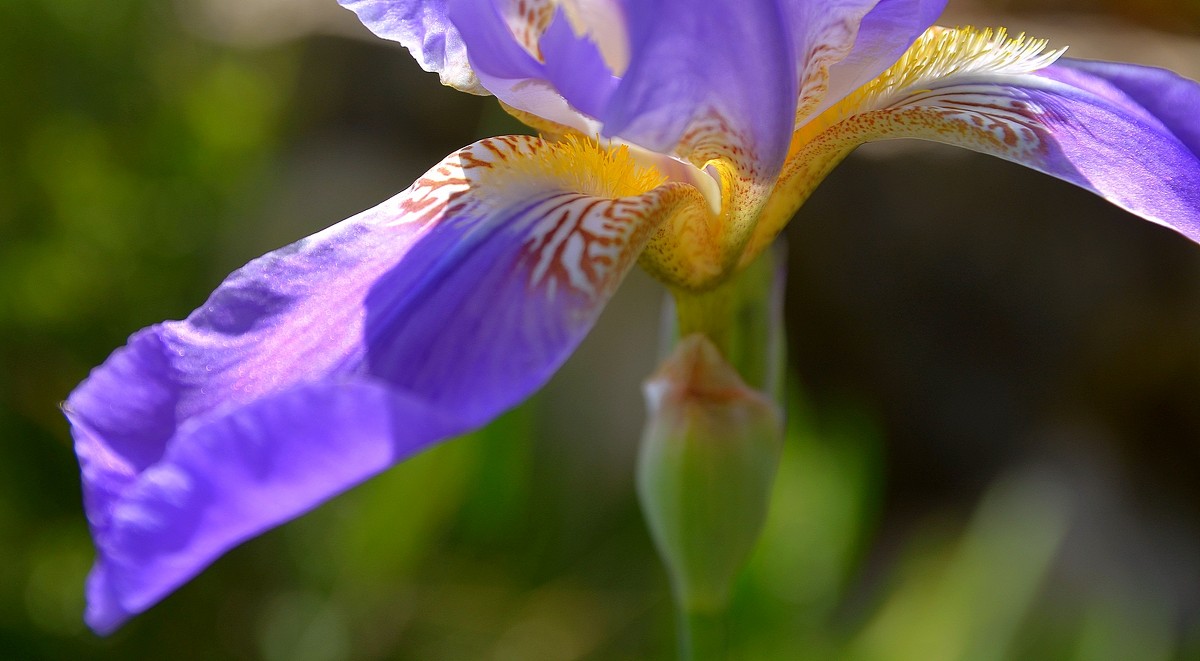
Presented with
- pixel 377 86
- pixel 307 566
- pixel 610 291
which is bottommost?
pixel 307 566

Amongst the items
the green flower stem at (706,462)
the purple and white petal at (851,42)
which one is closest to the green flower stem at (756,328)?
the green flower stem at (706,462)

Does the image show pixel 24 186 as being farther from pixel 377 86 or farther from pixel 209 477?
pixel 209 477

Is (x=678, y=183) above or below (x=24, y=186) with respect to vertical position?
above

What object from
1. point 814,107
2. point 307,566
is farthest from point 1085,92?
point 307,566

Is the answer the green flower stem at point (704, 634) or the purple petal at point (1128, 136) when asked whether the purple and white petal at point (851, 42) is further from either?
the green flower stem at point (704, 634)

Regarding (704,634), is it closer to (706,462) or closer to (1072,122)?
(706,462)

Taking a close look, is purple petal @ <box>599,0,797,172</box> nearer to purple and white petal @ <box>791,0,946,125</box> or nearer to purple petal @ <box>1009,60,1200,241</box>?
purple and white petal @ <box>791,0,946,125</box>

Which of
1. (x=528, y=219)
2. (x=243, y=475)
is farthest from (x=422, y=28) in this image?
(x=243, y=475)
